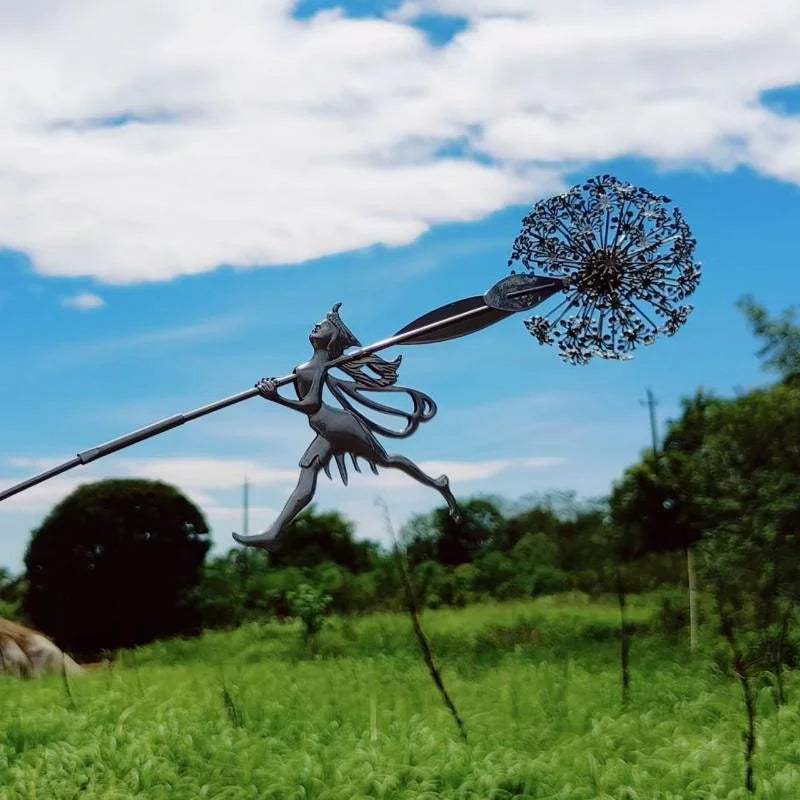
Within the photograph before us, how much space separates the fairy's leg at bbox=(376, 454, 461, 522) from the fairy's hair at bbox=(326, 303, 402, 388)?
1.09 feet

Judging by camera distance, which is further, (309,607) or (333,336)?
(309,607)

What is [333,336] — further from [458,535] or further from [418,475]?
[458,535]

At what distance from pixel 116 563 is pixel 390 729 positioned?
3.25 meters

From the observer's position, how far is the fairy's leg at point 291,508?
5.05 metres

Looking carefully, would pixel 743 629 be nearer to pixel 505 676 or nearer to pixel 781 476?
pixel 781 476

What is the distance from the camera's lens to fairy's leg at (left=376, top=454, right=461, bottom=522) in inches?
203

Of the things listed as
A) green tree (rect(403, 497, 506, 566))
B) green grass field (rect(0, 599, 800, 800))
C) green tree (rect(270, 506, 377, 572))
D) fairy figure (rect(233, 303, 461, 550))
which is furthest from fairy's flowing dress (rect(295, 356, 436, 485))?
green tree (rect(270, 506, 377, 572))

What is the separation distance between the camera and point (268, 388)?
494cm

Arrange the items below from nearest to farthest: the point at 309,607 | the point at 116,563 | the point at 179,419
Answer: the point at 179,419, the point at 309,607, the point at 116,563

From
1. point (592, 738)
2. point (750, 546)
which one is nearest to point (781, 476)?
point (750, 546)

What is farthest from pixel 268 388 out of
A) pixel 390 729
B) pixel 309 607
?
pixel 309 607

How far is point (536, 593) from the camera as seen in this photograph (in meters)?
8.70

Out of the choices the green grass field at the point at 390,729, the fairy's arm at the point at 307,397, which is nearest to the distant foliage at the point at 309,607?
the green grass field at the point at 390,729

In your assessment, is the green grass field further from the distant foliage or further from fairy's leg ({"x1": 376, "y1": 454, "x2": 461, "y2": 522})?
fairy's leg ({"x1": 376, "y1": 454, "x2": 461, "y2": 522})
